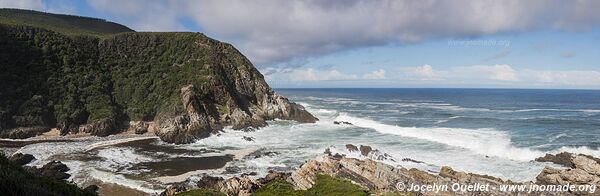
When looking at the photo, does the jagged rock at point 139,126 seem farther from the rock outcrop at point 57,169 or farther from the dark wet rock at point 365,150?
the dark wet rock at point 365,150

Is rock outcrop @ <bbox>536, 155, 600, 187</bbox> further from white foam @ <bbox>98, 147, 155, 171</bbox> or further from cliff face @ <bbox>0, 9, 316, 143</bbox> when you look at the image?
cliff face @ <bbox>0, 9, 316, 143</bbox>

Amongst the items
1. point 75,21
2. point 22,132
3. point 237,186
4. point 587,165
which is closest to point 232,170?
point 237,186

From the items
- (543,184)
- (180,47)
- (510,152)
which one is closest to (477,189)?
(543,184)

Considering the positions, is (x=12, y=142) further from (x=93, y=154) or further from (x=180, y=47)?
(x=180, y=47)

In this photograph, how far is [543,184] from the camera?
28875 millimetres

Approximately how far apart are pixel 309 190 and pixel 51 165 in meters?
24.8

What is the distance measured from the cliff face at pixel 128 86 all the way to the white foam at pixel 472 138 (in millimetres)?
17355

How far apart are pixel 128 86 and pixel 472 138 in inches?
2150

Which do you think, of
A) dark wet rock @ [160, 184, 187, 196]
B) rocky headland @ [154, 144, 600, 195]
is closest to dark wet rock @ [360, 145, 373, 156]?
rocky headland @ [154, 144, 600, 195]

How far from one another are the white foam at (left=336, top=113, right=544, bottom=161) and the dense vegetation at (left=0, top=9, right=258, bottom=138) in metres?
28.1

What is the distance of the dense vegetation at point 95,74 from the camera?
60.9 m

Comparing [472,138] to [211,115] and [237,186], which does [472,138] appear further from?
[211,115]

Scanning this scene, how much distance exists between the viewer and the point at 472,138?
176 feet

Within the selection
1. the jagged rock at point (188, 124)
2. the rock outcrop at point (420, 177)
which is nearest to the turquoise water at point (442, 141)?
the jagged rock at point (188, 124)
